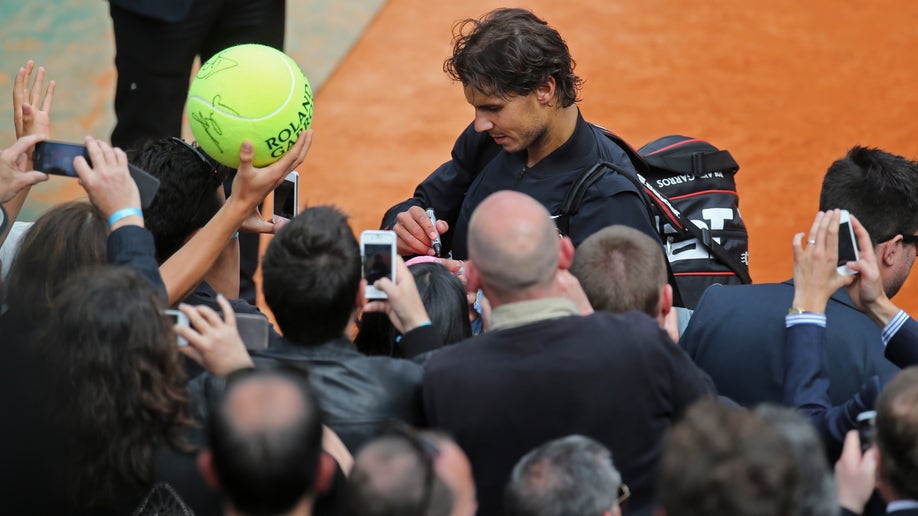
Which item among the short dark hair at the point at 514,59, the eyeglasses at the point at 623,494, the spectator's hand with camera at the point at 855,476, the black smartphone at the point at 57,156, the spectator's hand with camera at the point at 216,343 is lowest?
the eyeglasses at the point at 623,494

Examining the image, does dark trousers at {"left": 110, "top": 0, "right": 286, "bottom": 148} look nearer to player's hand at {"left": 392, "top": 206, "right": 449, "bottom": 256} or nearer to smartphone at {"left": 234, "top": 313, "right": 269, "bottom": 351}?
player's hand at {"left": 392, "top": 206, "right": 449, "bottom": 256}

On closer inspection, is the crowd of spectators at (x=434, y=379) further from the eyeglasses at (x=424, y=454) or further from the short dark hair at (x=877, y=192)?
the short dark hair at (x=877, y=192)

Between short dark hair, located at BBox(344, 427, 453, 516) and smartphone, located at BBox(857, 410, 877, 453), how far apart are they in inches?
45.0

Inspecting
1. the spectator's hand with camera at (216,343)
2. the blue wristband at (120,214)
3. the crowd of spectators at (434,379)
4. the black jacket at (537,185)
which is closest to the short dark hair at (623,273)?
the crowd of spectators at (434,379)

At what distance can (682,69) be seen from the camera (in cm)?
848

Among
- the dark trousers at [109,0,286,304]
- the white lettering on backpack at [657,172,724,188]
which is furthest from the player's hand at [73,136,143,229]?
the dark trousers at [109,0,286,304]

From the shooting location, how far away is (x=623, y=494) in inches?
105

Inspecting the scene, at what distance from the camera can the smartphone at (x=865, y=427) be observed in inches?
109

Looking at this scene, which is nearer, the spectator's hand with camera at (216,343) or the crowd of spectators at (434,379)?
the crowd of spectators at (434,379)

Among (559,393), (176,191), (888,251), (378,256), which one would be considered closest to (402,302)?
(378,256)

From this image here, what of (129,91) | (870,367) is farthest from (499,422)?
(129,91)

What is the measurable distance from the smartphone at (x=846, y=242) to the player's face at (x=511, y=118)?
1.12 m

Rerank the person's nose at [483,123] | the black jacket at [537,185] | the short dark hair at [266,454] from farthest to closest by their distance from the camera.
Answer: the person's nose at [483,123] < the black jacket at [537,185] < the short dark hair at [266,454]

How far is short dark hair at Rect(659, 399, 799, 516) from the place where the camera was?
200 cm
